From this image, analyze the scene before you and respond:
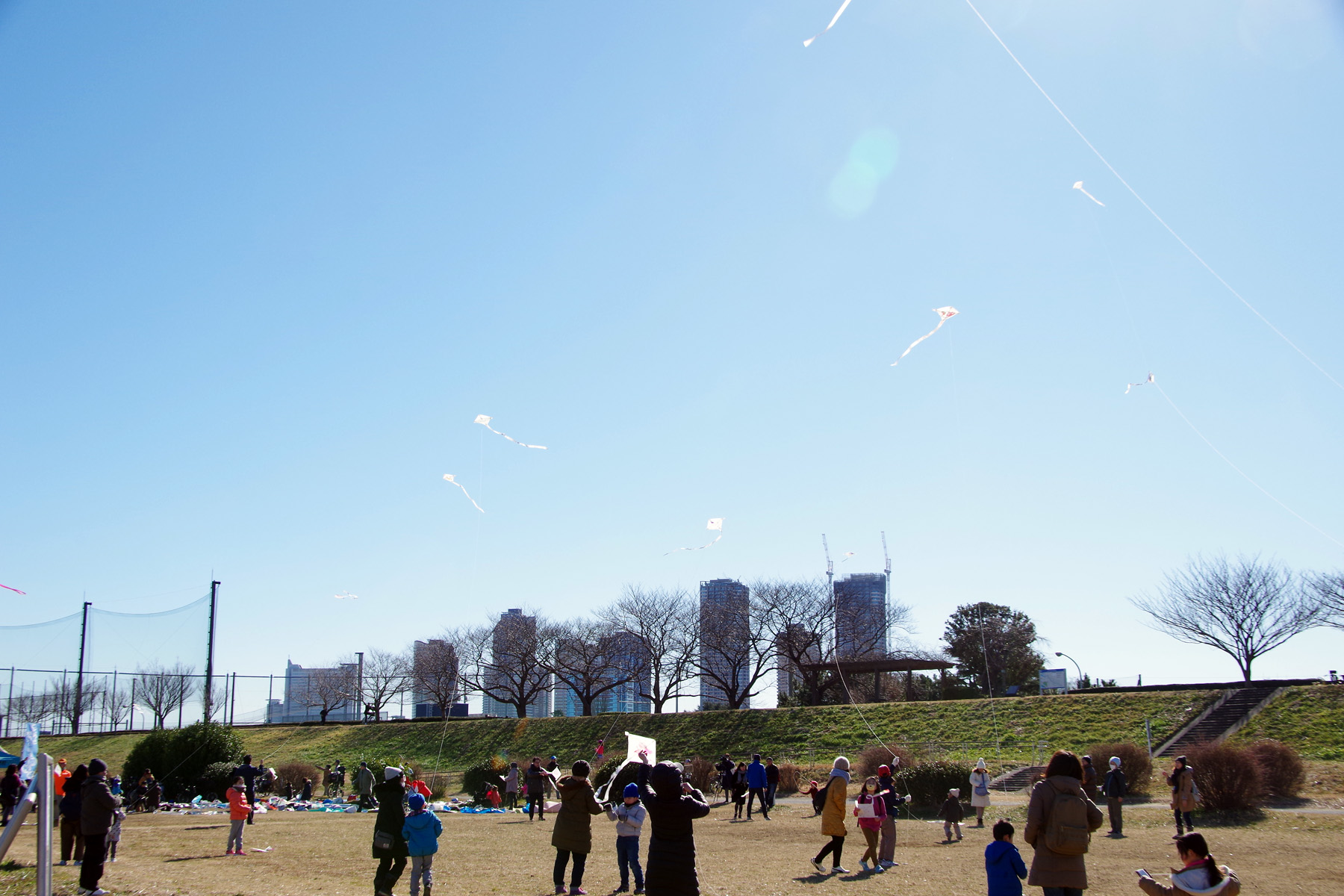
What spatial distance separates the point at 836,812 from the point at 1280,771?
14843mm

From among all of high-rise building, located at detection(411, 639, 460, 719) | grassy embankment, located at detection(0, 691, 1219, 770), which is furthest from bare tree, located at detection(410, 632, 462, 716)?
grassy embankment, located at detection(0, 691, 1219, 770)

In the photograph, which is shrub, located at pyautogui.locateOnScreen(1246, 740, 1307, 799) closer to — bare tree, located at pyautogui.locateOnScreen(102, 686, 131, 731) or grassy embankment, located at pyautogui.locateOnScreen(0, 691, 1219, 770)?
grassy embankment, located at pyautogui.locateOnScreen(0, 691, 1219, 770)

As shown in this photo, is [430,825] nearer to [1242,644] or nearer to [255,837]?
[255,837]

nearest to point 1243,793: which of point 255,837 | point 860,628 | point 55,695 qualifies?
point 255,837

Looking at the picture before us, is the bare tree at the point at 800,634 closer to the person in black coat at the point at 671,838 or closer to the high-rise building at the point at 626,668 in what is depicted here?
the high-rise building at the point at 626,668

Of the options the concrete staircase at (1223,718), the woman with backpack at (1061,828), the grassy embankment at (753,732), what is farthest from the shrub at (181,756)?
the concrete staircase at (1223,718)

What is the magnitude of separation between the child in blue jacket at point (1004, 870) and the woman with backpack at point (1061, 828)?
0.80m

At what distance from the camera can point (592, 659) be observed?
60219mm

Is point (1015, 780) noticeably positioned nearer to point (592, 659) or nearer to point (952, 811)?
point (952, 811)

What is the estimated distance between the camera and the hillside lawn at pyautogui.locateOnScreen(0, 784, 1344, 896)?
413 inches

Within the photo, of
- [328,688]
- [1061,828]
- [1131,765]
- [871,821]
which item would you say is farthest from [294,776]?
[328,688]

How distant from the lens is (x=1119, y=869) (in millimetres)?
11688

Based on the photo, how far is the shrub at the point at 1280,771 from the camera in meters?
20.3

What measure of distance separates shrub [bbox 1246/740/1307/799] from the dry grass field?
7.20ft
